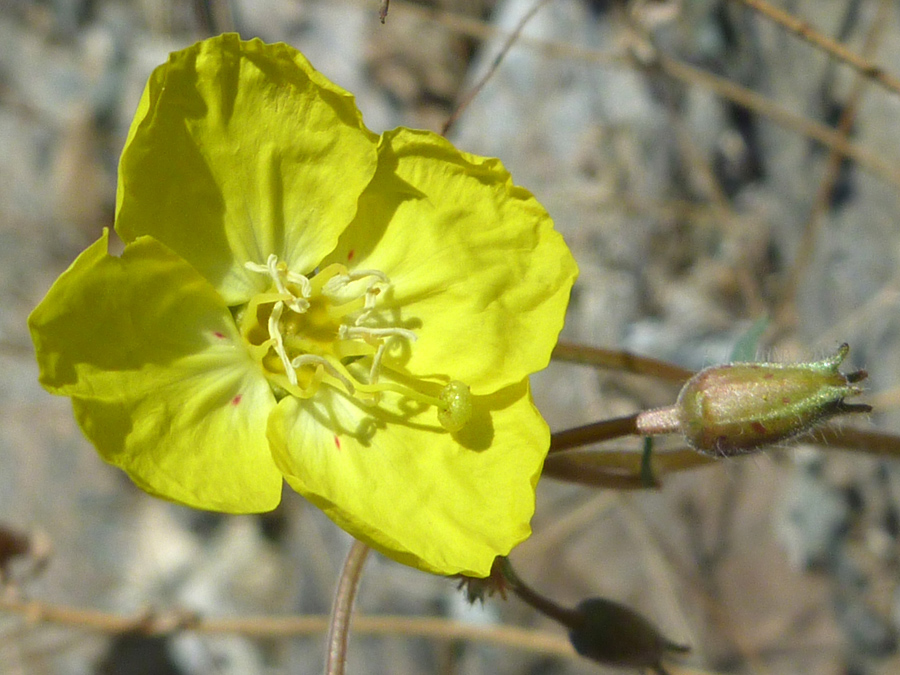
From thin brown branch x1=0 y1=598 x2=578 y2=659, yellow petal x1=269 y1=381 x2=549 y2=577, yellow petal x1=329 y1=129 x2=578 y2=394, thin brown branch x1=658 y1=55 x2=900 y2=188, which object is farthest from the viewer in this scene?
thin brown branch x1=658 y1=55 x2=900 y2=188

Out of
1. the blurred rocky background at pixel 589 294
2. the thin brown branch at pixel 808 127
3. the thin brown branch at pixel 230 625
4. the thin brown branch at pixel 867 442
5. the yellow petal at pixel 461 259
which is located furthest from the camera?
the blurred rocky background at pixel 589 294

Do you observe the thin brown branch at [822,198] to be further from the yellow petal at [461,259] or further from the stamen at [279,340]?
the stamen at [279,340]

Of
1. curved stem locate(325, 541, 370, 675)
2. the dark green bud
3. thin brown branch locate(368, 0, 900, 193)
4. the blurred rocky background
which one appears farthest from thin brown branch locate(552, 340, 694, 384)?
the blurred rocky background

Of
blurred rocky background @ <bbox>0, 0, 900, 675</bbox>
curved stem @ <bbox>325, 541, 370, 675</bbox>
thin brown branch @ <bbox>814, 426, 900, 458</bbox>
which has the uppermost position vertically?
blurred rocky background @ <bbox>0, 0, 900, 675</bbox>

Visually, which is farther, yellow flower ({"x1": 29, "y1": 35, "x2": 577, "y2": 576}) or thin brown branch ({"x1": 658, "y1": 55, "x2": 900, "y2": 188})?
thin brown branch ({"x1": 658, "y1": 55, "x2": 900, "y2": 188})

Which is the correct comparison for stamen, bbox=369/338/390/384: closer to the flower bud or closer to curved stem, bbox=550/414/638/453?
curved stem, bbox=550/414/638/453

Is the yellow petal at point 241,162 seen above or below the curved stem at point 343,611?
above

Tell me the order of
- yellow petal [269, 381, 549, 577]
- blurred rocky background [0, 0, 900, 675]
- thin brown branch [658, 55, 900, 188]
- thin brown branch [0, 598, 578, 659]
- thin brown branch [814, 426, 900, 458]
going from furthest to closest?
blurred rocky background [0, 0, 900, 675]
thin brown branch [658, 55, 900, 188]
thin brown branch [0, 598, 578, 659]
thin brown branch [814, 426, 900, 458]
yellow petal [269, 381, 549, 577]

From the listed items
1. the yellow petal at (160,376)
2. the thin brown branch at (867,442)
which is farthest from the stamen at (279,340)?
the thin brown branch at (867,442)
